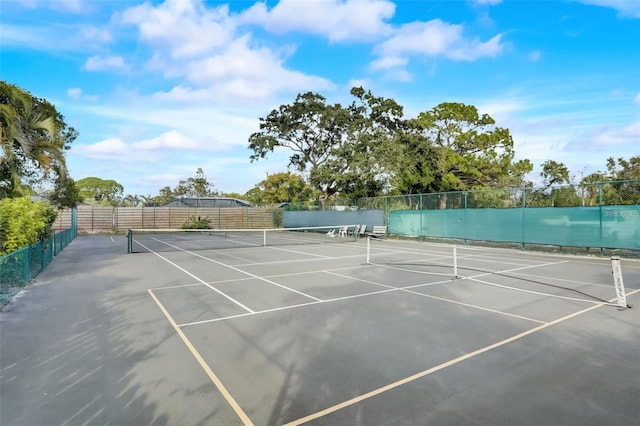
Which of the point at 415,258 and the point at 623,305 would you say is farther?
the point at 415,258

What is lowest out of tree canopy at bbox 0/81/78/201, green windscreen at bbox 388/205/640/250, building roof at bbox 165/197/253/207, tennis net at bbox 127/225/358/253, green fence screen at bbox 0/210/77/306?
tennis net at bbox 127/225/358/253

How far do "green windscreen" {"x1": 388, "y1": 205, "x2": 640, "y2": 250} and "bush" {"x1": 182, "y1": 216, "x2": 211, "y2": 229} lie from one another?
761 inches

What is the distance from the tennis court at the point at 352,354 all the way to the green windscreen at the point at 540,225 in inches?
214

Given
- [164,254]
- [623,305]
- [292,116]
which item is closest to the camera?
[623,305]

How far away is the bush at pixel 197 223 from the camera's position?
110 ft

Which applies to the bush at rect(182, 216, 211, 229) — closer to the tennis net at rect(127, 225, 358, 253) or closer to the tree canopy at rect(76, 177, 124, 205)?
the tennis net at rect(127, 225, 358, 253)

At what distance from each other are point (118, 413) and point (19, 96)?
11.1 metres

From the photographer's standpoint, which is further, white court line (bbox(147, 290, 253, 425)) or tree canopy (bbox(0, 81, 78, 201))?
tree canopy (bbox(0, 81, 78, 201))

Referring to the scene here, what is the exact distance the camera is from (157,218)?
34.5m

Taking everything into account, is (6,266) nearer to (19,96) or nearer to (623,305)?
(19,96)

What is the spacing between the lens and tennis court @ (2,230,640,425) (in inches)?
135

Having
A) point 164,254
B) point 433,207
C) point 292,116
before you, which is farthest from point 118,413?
point 292,116

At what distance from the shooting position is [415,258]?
14406mm

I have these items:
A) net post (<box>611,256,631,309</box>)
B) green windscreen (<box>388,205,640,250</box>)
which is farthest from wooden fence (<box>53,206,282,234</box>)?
net post (<box>611,256,631,309</box>)
